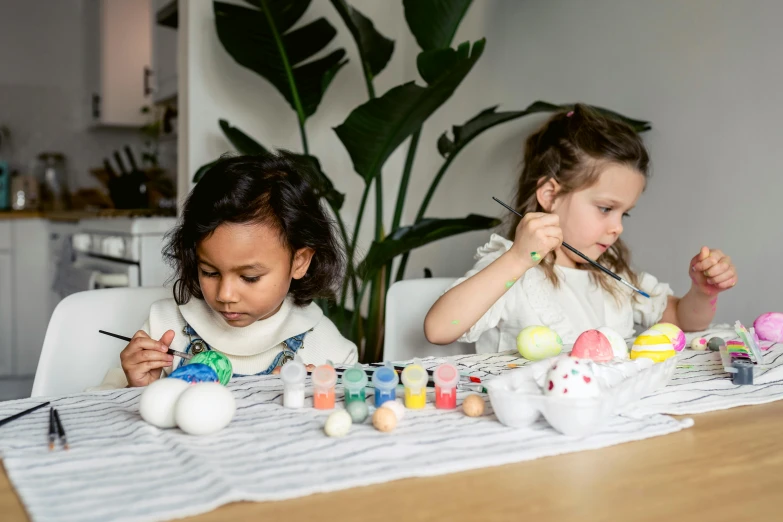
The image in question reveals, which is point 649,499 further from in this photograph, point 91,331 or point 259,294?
point 91,331

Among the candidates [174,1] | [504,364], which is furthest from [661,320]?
[174,1]

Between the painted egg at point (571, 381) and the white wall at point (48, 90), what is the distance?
419cm

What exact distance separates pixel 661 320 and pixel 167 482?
1227 mm

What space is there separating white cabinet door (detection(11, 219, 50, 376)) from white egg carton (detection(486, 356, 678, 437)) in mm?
3161

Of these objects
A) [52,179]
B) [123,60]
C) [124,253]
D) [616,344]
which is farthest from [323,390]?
[52,179]

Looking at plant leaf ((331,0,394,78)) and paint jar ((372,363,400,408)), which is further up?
plant leaf ((331,0,394,78))

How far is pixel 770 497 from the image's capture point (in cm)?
55

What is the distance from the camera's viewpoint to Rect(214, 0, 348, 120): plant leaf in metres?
2.08

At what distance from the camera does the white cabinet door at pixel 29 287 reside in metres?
3.37

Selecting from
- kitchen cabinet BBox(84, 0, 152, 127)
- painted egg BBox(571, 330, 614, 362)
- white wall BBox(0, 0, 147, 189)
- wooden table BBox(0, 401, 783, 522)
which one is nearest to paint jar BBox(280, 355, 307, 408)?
wooden table BBox(0, 401, 783, 522)

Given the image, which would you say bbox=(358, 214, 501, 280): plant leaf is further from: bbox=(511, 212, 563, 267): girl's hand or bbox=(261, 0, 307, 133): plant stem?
bbox=(511, 212, 563, 267): girl's hand

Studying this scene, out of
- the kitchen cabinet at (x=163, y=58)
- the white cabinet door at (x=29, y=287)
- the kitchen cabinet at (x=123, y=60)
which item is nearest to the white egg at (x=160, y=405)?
the kitchen cabinet at (x=163, y=58)

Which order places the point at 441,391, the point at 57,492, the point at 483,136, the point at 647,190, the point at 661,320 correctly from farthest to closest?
1. the point at 483,136
2. the point at 647,190
3. the point at 661,320
4. the point at 441,391
5. the point at 57,492

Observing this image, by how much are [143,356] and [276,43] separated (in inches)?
52.3
